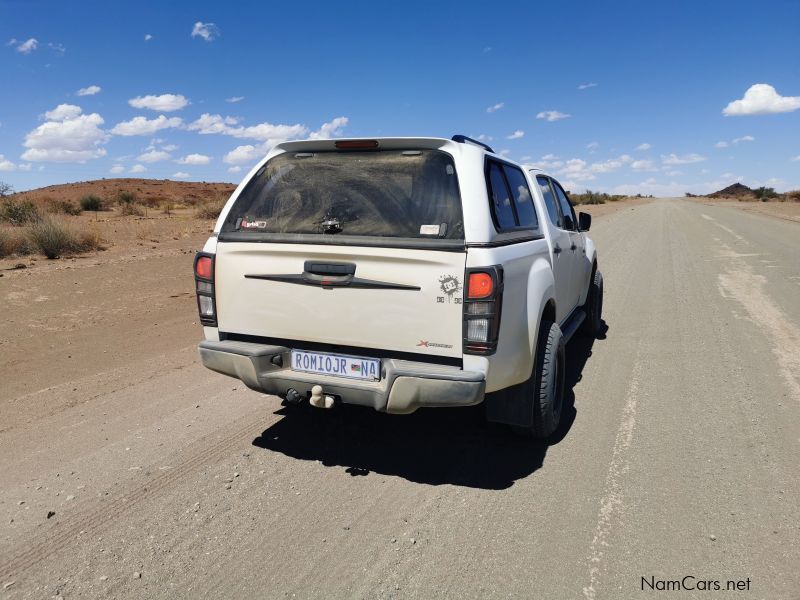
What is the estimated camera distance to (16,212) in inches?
728

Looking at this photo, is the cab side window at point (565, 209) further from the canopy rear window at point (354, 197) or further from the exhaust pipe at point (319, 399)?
the exhaust pipe at point (319, 399)

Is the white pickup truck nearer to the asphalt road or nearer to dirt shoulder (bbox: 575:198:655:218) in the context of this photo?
the asphalt road

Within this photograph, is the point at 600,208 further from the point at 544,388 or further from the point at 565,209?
the point at 544,388

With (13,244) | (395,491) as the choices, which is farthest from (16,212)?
(395,491)

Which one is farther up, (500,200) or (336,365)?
(500,200)

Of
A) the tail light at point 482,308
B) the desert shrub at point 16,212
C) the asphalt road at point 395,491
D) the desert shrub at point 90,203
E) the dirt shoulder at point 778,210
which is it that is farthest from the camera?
the desert shrub at point 90,203

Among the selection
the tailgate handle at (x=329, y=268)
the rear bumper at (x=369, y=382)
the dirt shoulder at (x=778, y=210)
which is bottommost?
the dirt shoulder at (x=778, y=210)

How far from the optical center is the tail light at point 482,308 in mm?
3107

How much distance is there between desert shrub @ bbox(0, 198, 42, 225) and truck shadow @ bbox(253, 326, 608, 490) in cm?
1538

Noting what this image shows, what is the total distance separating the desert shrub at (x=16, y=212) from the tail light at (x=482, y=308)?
55.1 ft

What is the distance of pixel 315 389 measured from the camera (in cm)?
346

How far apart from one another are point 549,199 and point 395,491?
3.26 metres

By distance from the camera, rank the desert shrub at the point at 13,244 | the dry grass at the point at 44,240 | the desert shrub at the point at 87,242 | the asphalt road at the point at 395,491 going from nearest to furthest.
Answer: the asphalt road at the point at 395,491 < the desert shrub at the point at 13,244 < the dry grass at the point at 44,240 < the desert shrub at the point at 87,242

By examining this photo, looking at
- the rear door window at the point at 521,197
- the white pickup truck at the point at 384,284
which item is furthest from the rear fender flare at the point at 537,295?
the rear door window at the point at 521,197
